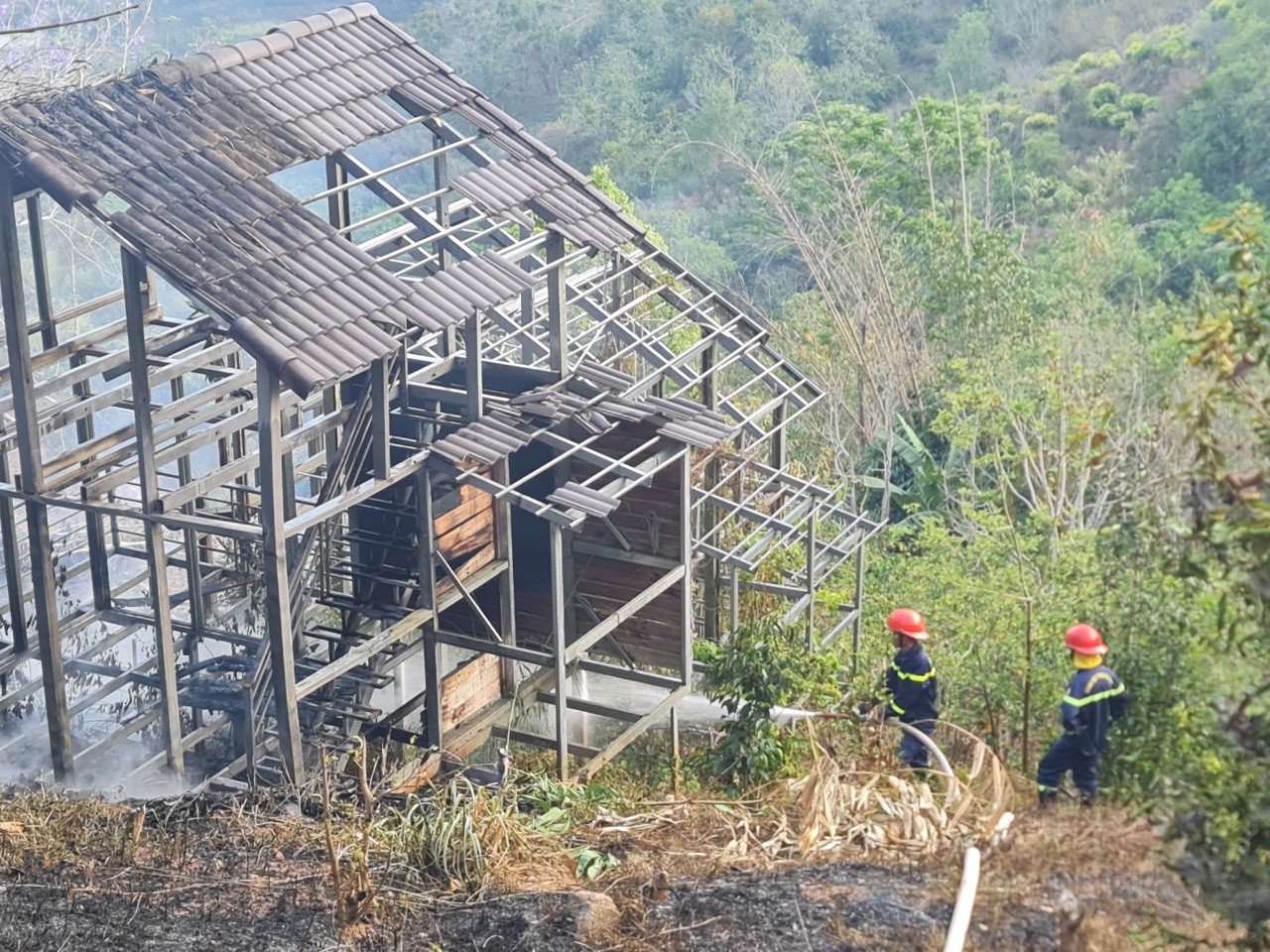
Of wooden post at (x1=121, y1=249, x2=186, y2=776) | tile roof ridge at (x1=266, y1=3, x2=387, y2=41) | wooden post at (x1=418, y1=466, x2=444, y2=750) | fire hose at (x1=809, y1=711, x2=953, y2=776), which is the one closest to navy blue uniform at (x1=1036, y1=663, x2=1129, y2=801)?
fire hose at (x1=809, y1=711, x2=953, y2=776)

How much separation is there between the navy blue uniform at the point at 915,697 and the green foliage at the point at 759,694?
1.63 meters

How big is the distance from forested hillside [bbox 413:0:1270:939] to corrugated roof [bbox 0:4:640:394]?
517cm

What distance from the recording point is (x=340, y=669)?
11.4 metres

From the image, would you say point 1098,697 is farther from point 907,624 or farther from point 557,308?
point 557,308

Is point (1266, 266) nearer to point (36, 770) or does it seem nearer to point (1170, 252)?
point (36, 770)

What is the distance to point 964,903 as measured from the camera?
718 centimetres

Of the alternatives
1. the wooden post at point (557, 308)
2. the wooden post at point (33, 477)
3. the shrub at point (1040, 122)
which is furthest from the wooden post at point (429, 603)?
the shrub at point (1040, 122)

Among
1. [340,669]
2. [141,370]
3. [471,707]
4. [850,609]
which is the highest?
[141,370]

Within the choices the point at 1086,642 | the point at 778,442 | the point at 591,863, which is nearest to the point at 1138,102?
the point at 778,442

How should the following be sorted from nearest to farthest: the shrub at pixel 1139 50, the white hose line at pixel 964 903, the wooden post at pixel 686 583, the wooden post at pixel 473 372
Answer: the white hose line at pixel 964 903 → the wooden post at pixel 473 372 → the wooden post at pixel 686 583 → the shrub at pixel 1139 50

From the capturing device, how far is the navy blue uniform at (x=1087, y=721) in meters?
8.99

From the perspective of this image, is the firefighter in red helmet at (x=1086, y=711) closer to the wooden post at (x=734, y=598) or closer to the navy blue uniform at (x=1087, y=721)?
the navy blue uniform at (x=1087, y=721)

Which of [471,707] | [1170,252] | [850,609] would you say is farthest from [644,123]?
[471,707]

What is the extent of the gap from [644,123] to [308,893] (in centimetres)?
3889
